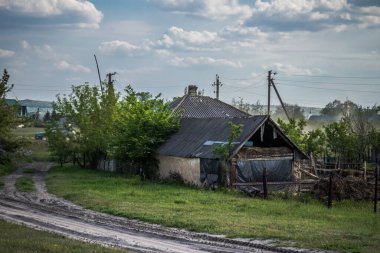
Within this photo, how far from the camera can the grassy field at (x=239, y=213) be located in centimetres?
1856

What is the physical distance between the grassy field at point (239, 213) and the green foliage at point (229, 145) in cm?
220

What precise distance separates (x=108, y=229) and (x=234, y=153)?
44.9 feet

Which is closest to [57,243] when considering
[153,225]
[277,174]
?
[153,225]

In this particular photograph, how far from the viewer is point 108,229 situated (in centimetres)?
2134

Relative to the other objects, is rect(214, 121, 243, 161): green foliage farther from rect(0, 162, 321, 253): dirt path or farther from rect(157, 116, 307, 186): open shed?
rect(0, 162, 321, 253): dirt path

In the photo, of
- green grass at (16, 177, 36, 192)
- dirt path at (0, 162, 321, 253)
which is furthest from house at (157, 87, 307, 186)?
dirt path at (0, 162, 321, 253)

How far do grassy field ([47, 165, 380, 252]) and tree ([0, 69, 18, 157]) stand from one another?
437 inches

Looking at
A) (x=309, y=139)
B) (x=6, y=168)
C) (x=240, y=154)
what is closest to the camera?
(x=240, y=154)

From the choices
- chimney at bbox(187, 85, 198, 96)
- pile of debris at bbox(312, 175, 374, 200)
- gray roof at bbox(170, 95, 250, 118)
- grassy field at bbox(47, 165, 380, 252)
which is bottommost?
grassy field at bbox(47, 165, 380, 252)

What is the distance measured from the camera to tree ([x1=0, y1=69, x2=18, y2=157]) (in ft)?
148

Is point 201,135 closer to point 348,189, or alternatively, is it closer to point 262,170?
point 262,170

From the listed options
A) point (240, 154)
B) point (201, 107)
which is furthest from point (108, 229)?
point (201, 107)

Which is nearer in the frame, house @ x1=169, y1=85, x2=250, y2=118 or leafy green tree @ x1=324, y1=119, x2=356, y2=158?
leafy green tree @ x1=324, y1=119, x2=356, y2=158

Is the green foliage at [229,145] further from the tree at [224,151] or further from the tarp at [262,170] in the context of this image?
the tarp at [262,170]
